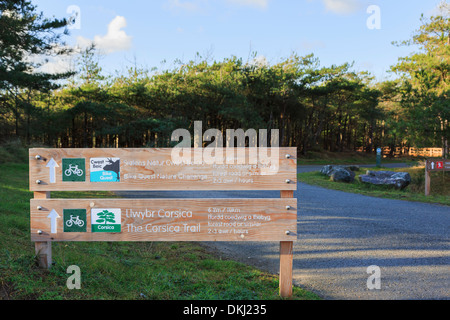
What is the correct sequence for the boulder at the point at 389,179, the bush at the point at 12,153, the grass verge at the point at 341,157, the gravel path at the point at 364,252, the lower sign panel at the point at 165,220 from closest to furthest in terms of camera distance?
the lower sign panel at the point at 165,220 < the gravel path at the point at 364,252 < the boulder at the point at 389,179 < the bush at the point at 12,153 < the grass verge at the point at 341,157

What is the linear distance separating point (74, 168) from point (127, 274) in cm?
132

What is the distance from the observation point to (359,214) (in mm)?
8047

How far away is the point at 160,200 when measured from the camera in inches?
135

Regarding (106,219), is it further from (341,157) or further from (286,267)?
(341,157)

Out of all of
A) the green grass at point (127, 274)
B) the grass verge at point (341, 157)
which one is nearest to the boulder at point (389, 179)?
the green grass at point (127, 274)

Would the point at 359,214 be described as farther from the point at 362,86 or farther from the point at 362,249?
the point at 362,86

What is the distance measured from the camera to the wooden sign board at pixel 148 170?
340 cm

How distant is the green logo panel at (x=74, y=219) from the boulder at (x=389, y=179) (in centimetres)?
1392

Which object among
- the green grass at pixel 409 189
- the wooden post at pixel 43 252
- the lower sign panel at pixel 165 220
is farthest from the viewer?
the green grass at pixel 409 189

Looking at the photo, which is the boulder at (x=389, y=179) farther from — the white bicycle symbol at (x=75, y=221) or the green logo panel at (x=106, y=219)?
the white bicycle symbol at (x=75, y=221)

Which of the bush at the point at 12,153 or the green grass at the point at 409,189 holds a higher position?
the bush at the point at 12,153

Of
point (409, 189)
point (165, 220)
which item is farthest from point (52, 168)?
point (409, 189)

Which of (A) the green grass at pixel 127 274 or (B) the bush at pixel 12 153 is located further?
(B) the bush at pixel 12 153

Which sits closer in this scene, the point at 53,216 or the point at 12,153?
the point at 53,216
